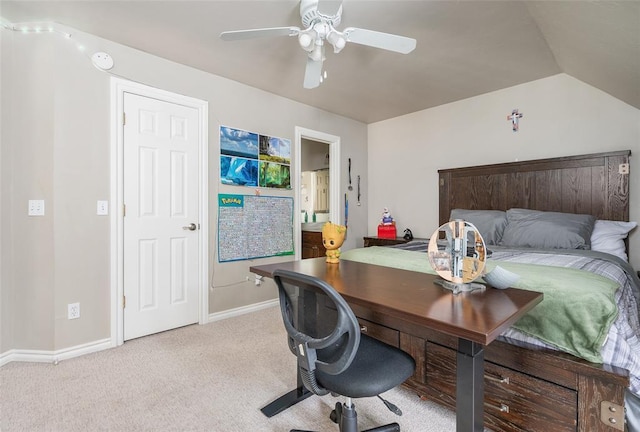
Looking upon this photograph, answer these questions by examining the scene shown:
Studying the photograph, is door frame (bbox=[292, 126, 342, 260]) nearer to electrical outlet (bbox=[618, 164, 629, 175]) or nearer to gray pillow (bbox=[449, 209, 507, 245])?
gray pillow (bbox=[449, 209, 507, 245])

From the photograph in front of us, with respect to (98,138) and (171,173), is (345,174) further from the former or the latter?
(98,138)

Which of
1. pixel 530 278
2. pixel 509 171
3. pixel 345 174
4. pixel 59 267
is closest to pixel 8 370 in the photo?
pixel 59 267

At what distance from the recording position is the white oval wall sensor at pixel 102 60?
94.4 inches

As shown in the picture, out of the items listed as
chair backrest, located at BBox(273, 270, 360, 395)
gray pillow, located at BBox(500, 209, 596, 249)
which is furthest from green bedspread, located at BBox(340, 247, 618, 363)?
gray pillow, located at BBox(500, 209, 596, 249)

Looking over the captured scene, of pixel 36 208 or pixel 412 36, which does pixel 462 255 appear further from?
pixel 36 208

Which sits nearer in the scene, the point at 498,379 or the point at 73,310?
the point at 498,379

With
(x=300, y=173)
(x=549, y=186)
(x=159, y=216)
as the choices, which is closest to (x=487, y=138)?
(x=549, y=186)

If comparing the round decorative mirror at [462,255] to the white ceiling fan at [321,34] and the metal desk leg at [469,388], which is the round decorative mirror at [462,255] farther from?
the white ceiling fan at [321,34]

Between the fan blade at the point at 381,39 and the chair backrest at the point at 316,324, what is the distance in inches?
61.1

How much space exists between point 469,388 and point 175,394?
1.67 metres

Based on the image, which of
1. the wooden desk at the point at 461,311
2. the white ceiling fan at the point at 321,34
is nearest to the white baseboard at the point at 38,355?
the wooden desk at the point at 461,311

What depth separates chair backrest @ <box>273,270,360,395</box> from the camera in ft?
3.15

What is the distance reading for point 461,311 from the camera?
94 cm

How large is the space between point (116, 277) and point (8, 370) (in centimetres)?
84
